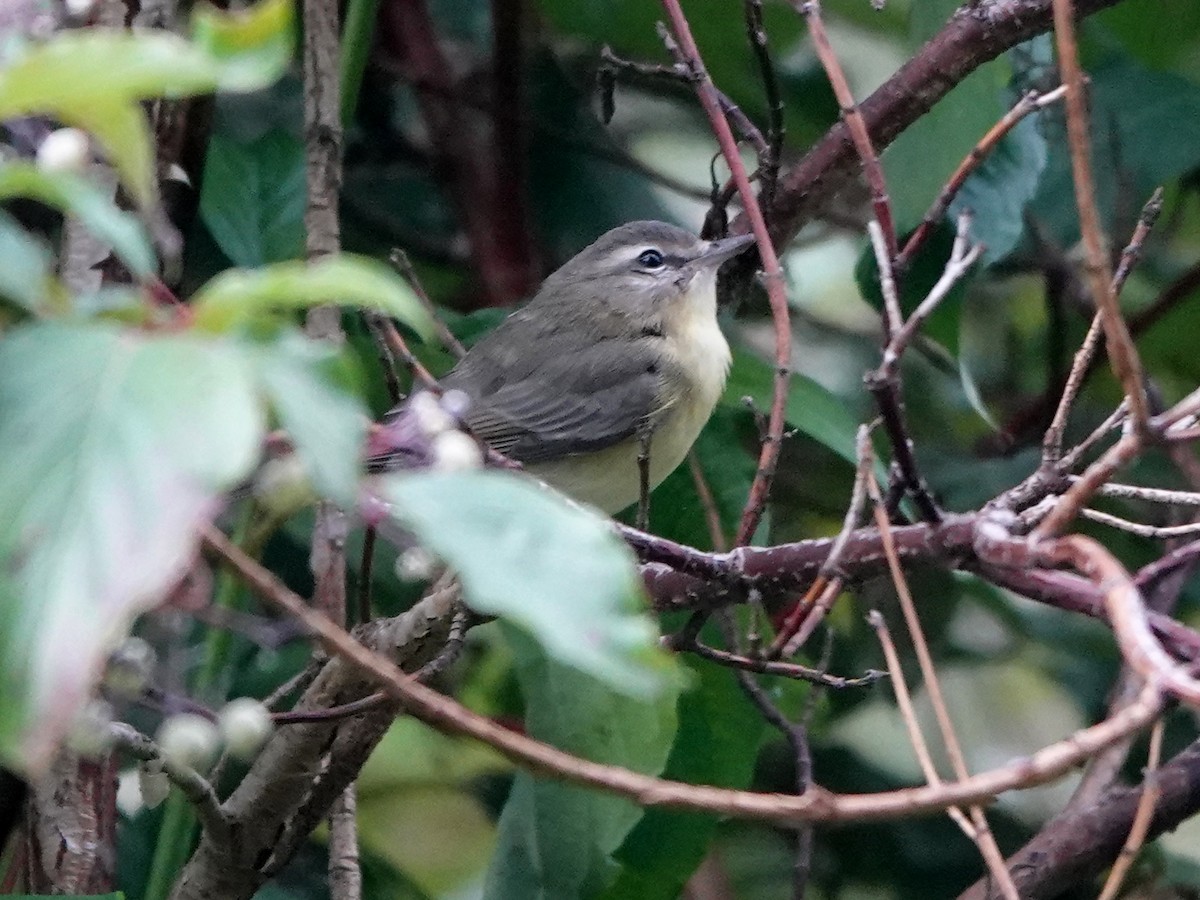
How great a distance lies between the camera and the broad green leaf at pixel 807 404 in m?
2.59

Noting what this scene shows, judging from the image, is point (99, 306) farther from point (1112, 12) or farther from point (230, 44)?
point (1112, 12)

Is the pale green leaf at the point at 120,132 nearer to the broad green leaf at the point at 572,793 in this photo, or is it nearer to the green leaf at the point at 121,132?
the green leaf at the point at 121,132

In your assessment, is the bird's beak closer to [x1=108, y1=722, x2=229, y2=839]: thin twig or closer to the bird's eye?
the bird's eye

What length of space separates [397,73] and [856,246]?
4.12ft

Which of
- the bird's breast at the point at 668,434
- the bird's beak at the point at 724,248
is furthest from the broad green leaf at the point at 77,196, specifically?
the bird's beak at the point at 724,248

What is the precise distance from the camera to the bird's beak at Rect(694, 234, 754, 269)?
3.17 metres

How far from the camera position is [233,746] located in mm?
1369

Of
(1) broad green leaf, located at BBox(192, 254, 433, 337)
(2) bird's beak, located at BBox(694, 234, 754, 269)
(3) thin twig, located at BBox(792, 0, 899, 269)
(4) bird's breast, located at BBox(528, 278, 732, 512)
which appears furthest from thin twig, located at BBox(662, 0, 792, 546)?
(1) broad green leaf, located at BBox(192, 254, 433, 337)

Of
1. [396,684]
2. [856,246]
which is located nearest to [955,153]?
[856,246]

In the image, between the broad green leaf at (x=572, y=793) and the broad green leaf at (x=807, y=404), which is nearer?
the broad green leaf at (x=572, y=793)

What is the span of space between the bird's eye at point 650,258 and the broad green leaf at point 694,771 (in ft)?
4.27

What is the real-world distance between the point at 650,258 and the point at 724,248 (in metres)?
0.44

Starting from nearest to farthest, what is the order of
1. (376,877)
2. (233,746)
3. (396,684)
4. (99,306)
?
1. (99,306)
2. (396,684)
3. (233,746)
4. (376,877)

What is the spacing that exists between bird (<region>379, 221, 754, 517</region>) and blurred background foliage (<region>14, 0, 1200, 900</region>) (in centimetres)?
13
